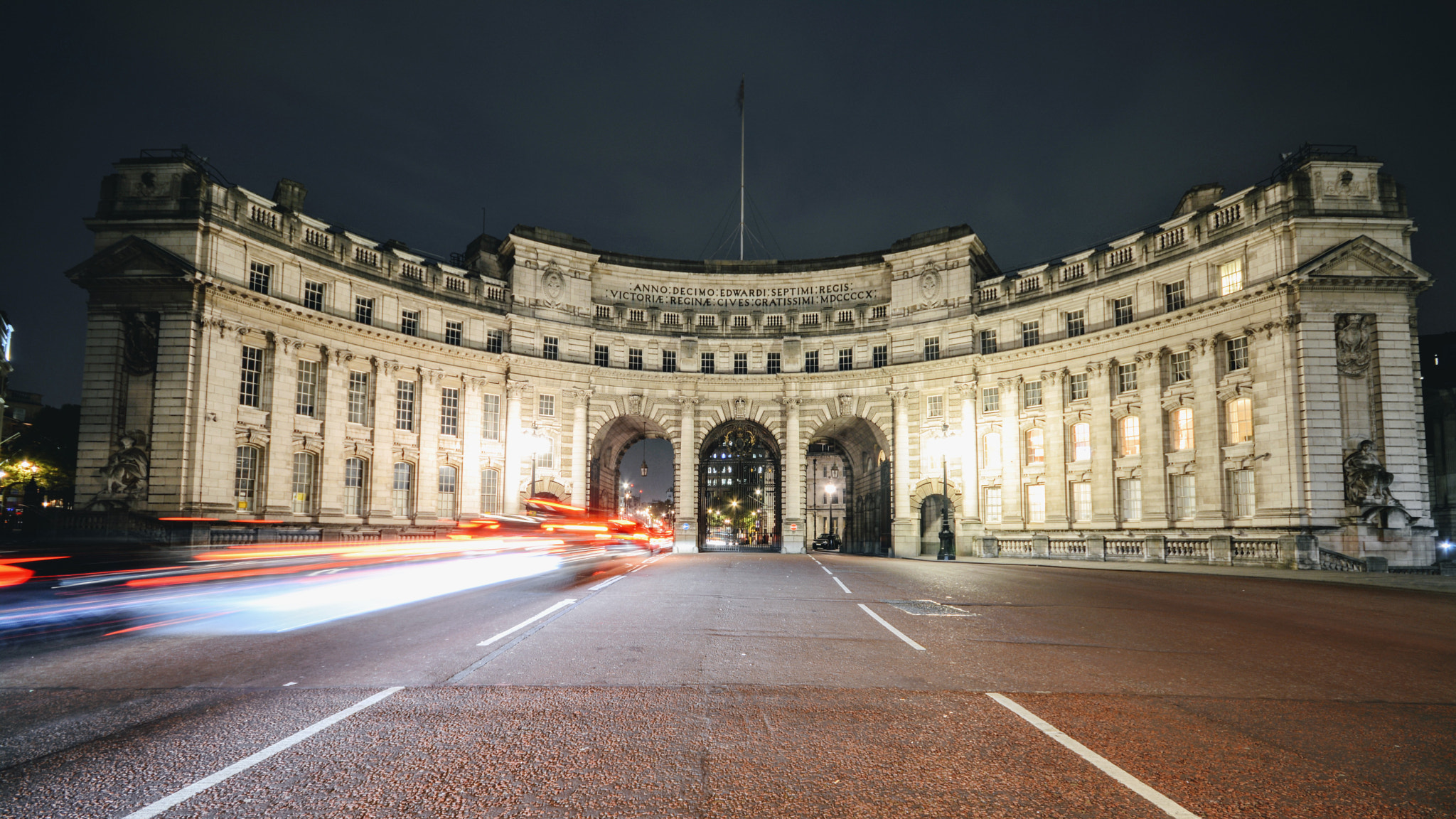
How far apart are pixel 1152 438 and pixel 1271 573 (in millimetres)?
13116

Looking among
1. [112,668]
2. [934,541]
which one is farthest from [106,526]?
[934,541]

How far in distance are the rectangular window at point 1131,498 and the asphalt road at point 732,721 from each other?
31.2 m

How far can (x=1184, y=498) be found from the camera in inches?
1522

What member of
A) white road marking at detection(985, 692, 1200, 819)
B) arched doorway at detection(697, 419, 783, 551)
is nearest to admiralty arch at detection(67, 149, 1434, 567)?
arched doorway at detection(697, 419, 783, 551)

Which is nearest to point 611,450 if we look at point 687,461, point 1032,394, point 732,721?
point 687,461

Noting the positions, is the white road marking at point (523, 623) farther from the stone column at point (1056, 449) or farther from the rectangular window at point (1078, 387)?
the rectangular window at point (1078, 387)

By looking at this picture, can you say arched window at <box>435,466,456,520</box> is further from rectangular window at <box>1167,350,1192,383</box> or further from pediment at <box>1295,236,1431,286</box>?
pediment at <box>1295,236,1431,286</box>

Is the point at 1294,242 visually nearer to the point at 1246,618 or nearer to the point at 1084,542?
the point at 1084,542

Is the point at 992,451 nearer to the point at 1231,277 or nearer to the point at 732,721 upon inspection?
the point at 1231,277

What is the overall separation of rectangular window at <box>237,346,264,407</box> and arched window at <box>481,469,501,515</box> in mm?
12717

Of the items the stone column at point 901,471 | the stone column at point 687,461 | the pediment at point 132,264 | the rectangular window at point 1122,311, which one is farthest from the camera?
the stone column at point 687,461

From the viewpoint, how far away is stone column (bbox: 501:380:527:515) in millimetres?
46281

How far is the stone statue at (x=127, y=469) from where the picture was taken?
108ft

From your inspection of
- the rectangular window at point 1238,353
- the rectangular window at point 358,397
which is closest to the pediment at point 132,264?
the rectangular window at point 358,397
